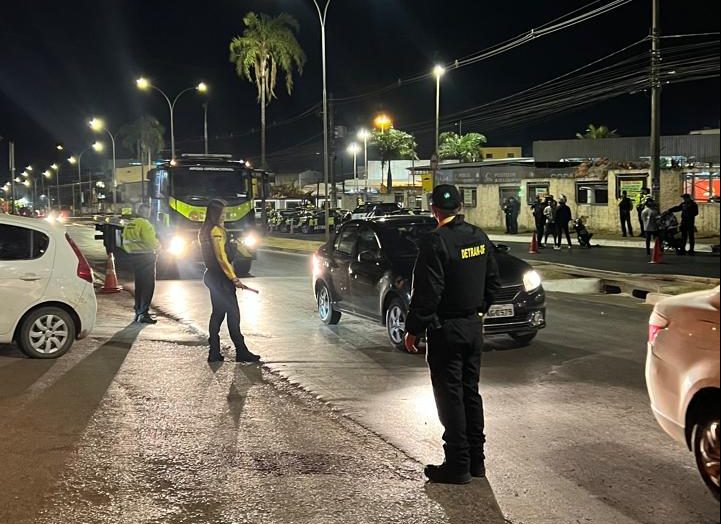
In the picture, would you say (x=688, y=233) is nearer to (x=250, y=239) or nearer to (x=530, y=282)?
(x=250, y=239)

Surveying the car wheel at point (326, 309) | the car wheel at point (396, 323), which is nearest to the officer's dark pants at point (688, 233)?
the car wheel at point (326, 309)

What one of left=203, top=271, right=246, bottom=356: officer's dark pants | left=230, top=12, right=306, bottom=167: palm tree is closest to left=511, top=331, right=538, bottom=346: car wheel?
left=203, top=271, right=246, bottom=356: officer's dark pants

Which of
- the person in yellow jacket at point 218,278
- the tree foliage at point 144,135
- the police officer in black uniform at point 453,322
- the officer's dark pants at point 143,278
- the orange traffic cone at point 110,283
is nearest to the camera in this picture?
the police officer in black uniform at point 453,322

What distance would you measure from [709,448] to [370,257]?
6.52 metres

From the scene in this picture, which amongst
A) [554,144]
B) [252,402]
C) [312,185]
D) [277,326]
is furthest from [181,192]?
[312,185]

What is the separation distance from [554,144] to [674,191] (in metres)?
30.8

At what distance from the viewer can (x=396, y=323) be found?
988 cm

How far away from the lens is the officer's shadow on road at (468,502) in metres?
4.68

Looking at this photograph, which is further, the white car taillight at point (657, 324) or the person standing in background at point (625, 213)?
the person standing in background at point (625, 213)

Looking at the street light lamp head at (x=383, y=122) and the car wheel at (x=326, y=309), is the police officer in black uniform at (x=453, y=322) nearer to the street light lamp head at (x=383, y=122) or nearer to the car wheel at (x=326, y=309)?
the car wheel at (x=326, y=309)

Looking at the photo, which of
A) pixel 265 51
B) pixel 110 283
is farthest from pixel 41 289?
pixel 265 51

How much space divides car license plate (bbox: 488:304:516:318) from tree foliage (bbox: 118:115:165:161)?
89369 mm

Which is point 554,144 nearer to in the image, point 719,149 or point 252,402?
point 252,402

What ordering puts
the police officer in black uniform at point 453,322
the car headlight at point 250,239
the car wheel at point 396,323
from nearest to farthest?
the police officer in black uniform at point 453,322
the car wheel at point 396,323
the car headlight at point 250,239
